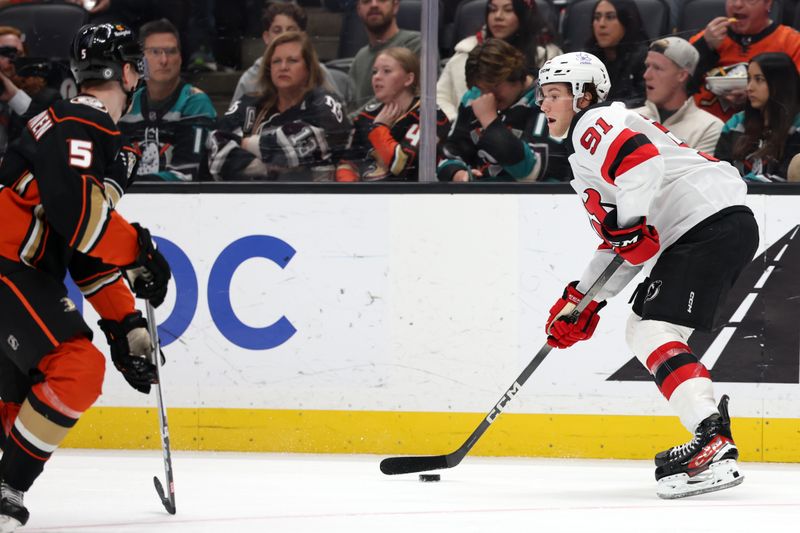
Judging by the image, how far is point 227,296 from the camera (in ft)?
14.1

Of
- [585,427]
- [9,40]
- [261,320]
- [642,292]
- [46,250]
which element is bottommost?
[585,427]

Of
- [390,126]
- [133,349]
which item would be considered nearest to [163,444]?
[133,349]

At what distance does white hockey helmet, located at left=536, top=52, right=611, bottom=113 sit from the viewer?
3.37 meters

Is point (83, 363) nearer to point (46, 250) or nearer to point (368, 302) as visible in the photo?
point (46, 250)

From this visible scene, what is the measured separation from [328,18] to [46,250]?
206cm

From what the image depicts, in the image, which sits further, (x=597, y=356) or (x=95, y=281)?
(x=597, y=356)

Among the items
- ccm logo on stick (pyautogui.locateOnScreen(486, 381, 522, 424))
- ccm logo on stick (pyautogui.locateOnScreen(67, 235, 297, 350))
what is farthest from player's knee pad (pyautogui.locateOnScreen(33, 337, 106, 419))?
ccm logo on stick (pyautogui.locateOnScreen(67, 235, 297, 350))

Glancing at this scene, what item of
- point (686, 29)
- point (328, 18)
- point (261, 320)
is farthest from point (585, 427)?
point (328, 18)

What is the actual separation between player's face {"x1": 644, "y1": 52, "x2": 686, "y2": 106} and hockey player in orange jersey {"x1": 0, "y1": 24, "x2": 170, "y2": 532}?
210 centimetres

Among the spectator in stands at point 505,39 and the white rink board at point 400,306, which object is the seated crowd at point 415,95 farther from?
the white rink board at point 400,306

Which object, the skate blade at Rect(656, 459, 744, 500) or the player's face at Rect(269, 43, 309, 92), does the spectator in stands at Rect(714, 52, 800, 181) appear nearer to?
the skate blade at Rect(656, 459, 744, 500)

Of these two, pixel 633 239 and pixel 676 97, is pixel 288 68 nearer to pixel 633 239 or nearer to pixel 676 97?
pixel 676 97

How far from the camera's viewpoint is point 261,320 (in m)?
4.30

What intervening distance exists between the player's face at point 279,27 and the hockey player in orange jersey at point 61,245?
1729 mm
